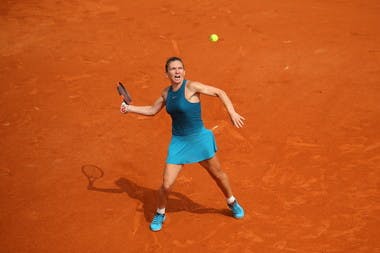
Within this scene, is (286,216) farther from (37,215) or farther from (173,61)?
(37,215)

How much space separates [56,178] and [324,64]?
596 centimetres

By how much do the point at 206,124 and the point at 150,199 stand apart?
2.17 m

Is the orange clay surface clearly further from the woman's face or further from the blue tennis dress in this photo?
the woman's face

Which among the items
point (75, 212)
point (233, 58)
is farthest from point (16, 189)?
point (233, 58)

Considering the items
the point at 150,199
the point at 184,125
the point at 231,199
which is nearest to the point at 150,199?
the point at 150,199

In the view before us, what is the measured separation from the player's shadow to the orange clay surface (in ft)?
0.09

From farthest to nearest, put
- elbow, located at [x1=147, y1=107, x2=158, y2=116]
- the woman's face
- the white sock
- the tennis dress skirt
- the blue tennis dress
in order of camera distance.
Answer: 1. the white sock
2. elbow, located at [x1=147, y1=107, x2=158, y2=116]
3. the tennis dress skirt
4. the blue tennis dress
5. the woman's face

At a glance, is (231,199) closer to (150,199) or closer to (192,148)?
(192,148)

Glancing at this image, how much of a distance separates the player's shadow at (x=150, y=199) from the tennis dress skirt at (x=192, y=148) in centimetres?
103

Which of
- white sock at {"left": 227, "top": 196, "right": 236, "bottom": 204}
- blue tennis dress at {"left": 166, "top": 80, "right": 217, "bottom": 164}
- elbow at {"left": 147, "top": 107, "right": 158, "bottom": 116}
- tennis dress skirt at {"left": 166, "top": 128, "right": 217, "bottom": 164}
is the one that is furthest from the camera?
white sock at {"left": 227, "top": 196, "right": 236, "bottom": 204}

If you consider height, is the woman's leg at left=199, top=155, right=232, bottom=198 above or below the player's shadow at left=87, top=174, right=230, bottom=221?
above

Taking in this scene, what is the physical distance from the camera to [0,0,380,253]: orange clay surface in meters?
6.59

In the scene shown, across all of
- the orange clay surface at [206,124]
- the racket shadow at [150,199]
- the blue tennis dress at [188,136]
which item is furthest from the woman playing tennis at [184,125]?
the orange clay surface at [206,124]

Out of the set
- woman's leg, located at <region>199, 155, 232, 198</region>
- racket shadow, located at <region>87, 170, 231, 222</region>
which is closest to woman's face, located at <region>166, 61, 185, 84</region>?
woman's leg, located at <region>199, 155, 232, 198</region>
